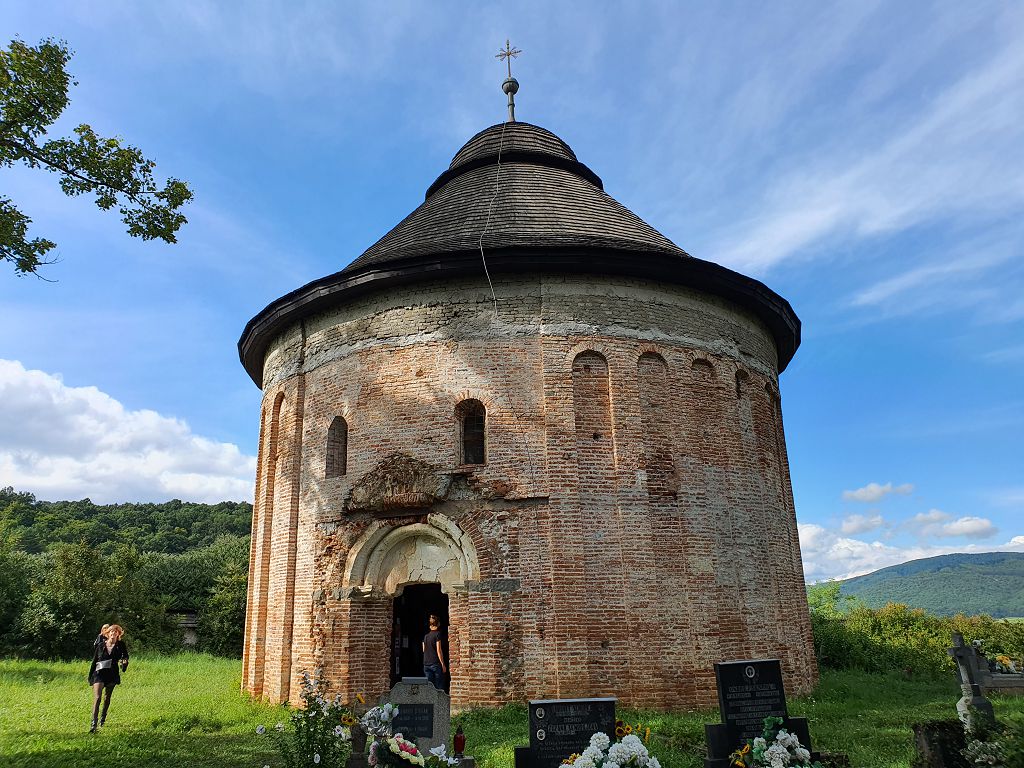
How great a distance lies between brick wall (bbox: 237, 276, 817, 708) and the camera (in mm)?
10258

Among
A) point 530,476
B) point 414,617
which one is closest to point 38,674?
point 414,617

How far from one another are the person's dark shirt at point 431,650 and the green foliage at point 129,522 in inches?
1527

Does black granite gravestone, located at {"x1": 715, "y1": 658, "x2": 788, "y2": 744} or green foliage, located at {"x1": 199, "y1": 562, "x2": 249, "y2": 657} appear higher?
green foliage, located at {"x1": 199, "y1": 562, "x2": 249, "y2": 657}

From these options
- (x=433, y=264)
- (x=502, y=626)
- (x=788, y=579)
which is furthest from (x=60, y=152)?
(x=788, y=579)

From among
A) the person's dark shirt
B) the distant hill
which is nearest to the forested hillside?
the person's dark shirt

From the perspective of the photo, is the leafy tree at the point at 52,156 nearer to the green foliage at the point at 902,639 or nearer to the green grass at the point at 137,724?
the green grass at the point at 137,724

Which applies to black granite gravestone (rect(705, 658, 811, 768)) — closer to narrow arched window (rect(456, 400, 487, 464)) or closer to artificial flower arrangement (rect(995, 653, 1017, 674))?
narrow arched window (rect(456, 400, 487, 464))

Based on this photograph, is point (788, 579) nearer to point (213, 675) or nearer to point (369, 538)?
point (369, 538)

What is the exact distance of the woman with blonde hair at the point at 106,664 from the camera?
31.8 feet

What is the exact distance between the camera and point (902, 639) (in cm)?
1947

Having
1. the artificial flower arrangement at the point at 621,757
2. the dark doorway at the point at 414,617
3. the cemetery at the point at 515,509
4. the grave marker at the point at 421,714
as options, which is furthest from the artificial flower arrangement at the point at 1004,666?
the grave marker at the point at 421,714

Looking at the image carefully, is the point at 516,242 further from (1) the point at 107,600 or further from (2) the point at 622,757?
(1) the point at 107,600

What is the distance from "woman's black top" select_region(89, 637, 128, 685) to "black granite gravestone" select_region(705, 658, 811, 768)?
7.70 m

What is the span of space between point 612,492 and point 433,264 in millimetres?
4647
